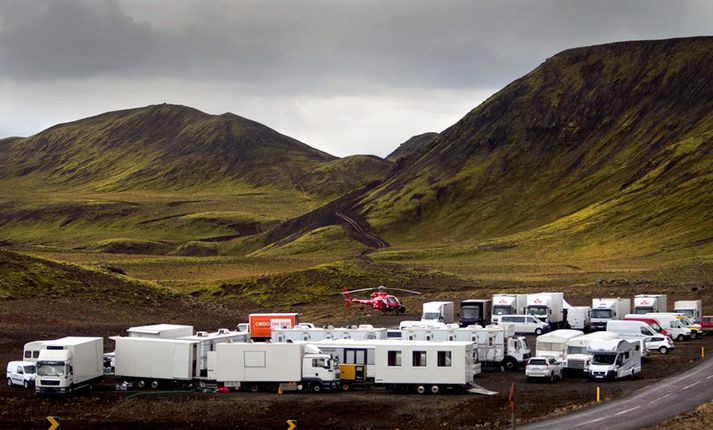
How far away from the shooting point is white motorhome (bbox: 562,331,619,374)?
54903mm

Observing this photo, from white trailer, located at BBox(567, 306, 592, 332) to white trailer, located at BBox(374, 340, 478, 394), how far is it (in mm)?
30453

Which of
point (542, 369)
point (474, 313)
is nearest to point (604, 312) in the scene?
point (474, 313)

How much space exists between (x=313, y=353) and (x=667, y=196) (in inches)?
6214

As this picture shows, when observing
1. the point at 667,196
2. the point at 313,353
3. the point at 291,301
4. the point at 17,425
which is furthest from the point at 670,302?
the point at 667,196

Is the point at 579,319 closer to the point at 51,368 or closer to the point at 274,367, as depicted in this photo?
the point at 274,367

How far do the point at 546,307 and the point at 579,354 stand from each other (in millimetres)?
22202

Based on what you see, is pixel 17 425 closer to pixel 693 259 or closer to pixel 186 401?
pixel 186 401

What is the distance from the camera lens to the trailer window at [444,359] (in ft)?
164

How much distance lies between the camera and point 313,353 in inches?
2051

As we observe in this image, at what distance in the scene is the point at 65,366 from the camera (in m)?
50.0

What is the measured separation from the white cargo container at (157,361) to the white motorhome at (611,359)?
71.5 ft

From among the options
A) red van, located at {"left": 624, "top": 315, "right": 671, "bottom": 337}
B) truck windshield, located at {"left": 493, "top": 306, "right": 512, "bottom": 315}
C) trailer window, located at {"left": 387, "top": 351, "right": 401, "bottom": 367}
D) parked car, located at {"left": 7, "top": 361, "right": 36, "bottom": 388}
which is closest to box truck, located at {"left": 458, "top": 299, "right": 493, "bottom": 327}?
truck windshield, located at {"left": 493, "top": 306, "right": 512, "bottom": 315}

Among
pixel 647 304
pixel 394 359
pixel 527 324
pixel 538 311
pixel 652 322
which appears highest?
pixel 647 304

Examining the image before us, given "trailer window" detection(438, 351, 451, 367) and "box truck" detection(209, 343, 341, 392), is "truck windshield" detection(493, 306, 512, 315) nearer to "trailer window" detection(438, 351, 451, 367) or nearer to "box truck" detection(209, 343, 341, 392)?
"trailer window" detection(438, 351, 451, 367)
